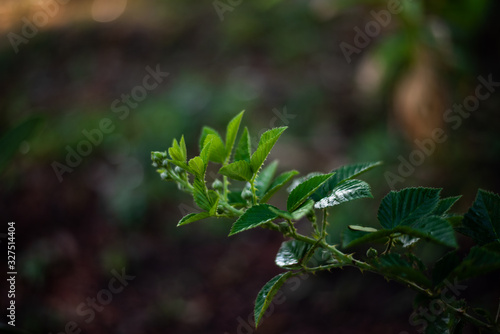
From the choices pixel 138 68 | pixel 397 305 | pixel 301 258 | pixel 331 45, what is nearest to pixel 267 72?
pixel 331 45

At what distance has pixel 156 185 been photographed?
8.75ft

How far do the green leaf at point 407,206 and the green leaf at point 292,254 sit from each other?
5.3 inches

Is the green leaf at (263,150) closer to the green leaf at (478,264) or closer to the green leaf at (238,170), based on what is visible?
the green leaf at (238,170)

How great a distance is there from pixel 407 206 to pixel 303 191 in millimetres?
144

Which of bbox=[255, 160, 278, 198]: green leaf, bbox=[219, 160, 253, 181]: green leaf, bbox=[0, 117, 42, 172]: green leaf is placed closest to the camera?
bbox=[219, 160, 253, 181]: green leaf

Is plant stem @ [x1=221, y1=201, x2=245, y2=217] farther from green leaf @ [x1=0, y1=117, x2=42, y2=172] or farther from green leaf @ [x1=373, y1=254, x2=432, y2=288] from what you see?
green leaf @ [x1=0, y1=117, x2=42, y2=172]

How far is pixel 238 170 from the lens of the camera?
1.88 ft

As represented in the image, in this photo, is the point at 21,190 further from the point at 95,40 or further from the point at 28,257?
the point at 95,40

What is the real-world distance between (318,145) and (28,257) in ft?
6.25

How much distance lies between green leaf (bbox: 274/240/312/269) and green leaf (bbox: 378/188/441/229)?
134mm

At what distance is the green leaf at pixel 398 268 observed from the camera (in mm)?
484

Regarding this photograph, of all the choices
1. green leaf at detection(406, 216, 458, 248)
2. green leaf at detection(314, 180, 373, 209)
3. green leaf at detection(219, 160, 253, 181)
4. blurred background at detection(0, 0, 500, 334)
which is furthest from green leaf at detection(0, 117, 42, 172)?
green leaf at detection(406, 216, 458, 248)

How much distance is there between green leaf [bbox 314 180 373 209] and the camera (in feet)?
1.75

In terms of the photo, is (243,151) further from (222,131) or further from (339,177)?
(222,131)
